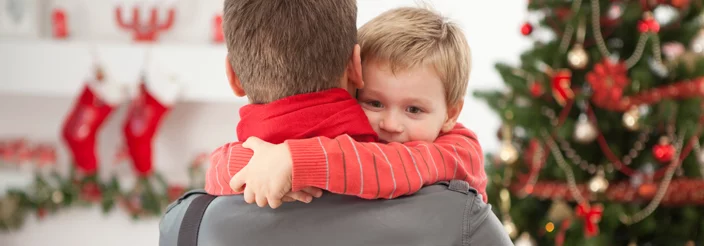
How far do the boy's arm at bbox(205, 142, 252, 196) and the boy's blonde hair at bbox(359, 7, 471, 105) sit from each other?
26cm

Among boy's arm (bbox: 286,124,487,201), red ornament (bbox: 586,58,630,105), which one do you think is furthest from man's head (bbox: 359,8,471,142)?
red ornament (bbox: 586,58,630,105)

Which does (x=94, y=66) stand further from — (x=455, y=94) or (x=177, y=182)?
(x=455, y=94)

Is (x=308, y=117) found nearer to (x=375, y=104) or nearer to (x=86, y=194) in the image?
(x=375, y=104)

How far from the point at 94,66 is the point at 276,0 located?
322 cm

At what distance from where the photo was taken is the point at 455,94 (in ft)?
3.96

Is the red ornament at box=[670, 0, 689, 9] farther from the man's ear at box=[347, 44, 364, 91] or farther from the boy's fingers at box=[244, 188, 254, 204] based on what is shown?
the boy's fingers at box=[244, 188, 254, 204]

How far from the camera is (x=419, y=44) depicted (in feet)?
3.75

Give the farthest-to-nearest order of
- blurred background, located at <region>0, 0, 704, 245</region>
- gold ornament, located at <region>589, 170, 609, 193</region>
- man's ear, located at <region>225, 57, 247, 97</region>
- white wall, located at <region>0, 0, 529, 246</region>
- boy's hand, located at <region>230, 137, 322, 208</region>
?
white wall, located at <region>0, 0, 529, 246</region> < blurred background, located at <region>0, 0, 704, 245</region> < gold ornament, located at <region>589, 170, 609, 193</region> < man's ear, located at <region>225, 57, 247, 97</region> < boy's hand, located at <region>230, 137, 322, 208</region>

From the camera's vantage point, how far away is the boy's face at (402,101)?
1.14 m

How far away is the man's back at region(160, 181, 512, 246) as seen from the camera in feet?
3.16

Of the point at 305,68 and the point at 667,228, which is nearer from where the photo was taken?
the point at 305,68

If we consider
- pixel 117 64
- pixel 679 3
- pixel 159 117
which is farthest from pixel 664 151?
pixel 117 64

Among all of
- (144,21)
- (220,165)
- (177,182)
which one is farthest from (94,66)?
(220,165)

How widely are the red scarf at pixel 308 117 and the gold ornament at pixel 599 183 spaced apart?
1.84 m
